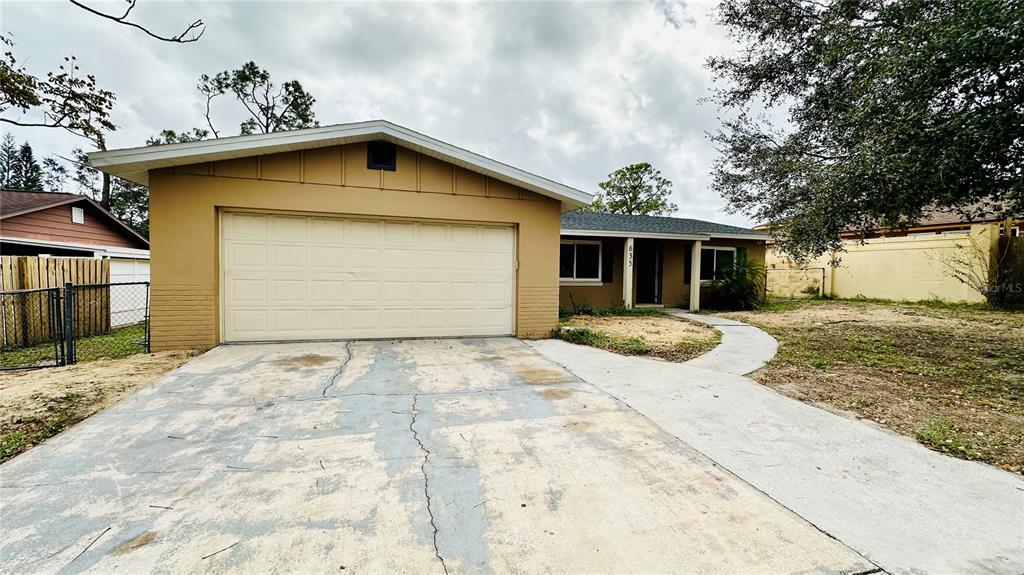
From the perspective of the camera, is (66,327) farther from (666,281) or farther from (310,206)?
(666,281)

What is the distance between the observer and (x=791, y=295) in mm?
16844

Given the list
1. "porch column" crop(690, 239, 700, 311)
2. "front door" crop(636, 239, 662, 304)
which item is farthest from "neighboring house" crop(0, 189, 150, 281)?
"porch column" crop(690, 239, 700, 311)

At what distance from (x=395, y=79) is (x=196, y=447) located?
42.3 feet

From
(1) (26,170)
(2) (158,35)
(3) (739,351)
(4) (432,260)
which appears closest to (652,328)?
(3) (739,351)

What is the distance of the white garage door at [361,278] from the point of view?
635 cm

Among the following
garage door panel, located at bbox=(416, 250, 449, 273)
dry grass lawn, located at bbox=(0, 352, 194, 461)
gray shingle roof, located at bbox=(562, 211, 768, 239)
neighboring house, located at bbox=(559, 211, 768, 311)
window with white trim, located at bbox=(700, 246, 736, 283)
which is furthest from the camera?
window with white trim, located at bbox=(700, 246, 736, 283)

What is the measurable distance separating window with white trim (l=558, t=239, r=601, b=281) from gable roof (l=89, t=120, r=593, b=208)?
4.86m

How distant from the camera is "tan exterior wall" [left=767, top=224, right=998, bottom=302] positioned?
1276 cm

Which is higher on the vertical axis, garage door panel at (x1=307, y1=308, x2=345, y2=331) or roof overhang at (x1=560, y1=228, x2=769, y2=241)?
roof overhang at (x1=560, y1=228, x2=769, y2=241)

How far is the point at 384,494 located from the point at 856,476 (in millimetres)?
3004

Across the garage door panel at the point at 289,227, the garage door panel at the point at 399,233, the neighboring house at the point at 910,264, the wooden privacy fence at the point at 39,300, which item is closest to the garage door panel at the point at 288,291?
the garage door panel at the point at 289,227

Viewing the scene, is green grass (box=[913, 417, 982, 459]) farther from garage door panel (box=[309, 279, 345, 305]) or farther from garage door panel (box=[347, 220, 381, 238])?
garage door panel (box=[309, 279, 345, 305])

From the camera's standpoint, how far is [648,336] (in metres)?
7.80

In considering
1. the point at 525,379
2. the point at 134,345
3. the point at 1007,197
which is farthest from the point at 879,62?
the point at 134,345
